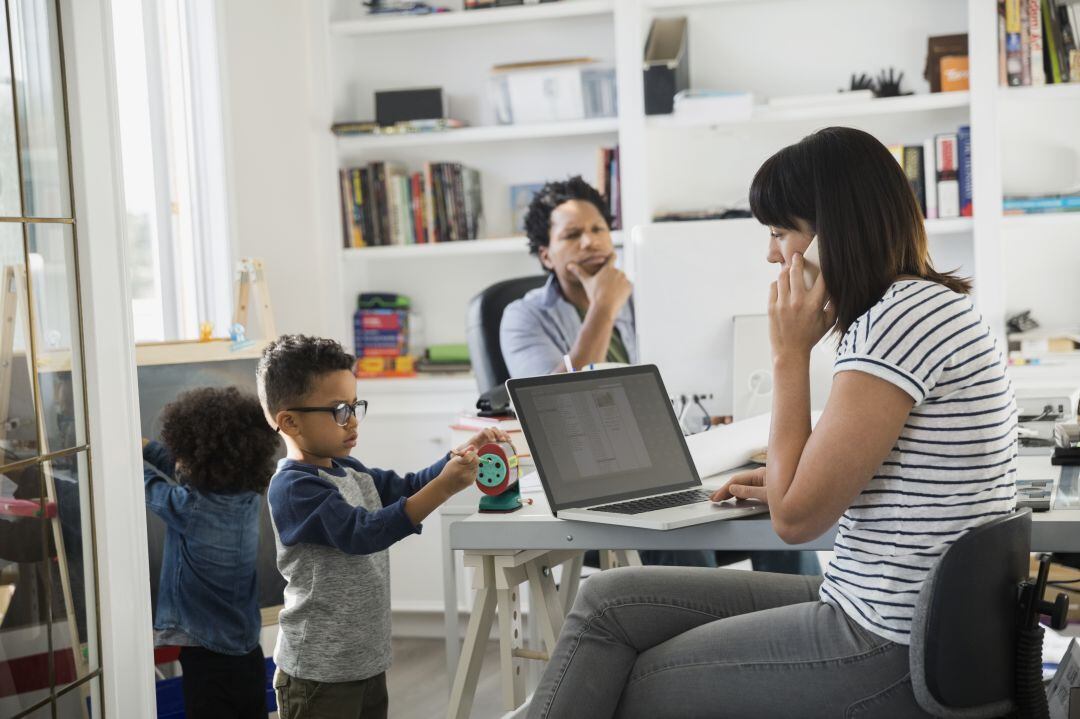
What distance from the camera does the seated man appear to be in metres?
3.05

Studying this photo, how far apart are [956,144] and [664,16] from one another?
3.42ft

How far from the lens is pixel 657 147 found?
387 cm

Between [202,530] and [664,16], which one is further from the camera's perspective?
[664,16]

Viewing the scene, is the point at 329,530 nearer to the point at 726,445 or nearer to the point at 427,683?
the point at 726,445

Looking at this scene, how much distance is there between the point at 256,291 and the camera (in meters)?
3.24

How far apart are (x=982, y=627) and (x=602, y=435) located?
0.68 m

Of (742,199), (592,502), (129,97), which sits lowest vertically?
(592,502)

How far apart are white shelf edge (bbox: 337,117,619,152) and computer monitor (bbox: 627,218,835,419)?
1.55 metres

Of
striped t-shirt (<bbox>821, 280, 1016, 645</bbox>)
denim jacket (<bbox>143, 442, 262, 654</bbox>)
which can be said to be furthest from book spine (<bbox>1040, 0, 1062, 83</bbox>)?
denim jacket (<bbox>143, 442, 262, 654</bbox>)

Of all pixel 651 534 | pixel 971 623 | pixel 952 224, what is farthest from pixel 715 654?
pixel 952 224

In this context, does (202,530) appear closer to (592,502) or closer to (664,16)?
(592,502)

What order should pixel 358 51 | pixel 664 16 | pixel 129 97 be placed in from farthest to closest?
1. pixel 358 51
2. pixel 664 16
3. pixel 129 97

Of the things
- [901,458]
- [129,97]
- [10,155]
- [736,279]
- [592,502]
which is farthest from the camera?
[129,97]

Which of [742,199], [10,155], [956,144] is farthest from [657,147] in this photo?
[10,155]
